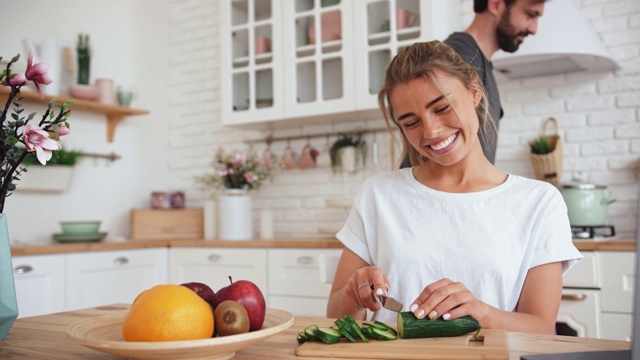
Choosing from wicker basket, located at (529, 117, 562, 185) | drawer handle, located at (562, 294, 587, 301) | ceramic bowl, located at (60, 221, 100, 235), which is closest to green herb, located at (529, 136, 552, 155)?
wicker basket, located at (529, 117, 562, 185)

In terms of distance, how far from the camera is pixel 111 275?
10.8 ft

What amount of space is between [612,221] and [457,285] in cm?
214

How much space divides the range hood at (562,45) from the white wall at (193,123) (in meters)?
0.20

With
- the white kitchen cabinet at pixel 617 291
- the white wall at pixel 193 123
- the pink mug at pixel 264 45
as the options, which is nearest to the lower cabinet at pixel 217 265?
the white wall at pixel 193 123

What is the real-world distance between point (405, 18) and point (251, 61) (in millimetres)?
971

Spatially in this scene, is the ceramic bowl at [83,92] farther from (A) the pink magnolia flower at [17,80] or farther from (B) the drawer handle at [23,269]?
(A) the pink magnolia flower at [17,80]

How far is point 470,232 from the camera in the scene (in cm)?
145

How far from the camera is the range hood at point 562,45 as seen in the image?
270cm

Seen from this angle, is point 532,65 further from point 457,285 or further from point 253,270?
point 457,285

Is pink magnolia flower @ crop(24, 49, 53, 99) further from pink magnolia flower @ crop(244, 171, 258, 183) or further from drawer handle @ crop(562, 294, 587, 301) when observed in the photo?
pink magnolia flower @ crop(244, 171, 258, 183)

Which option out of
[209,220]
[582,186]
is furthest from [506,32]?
[209,220]

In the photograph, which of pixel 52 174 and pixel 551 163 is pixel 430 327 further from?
pixel 52 174

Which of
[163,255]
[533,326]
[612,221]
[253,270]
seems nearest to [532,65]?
[612,221]

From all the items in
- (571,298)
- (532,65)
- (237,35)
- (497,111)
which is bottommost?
(571,298)
